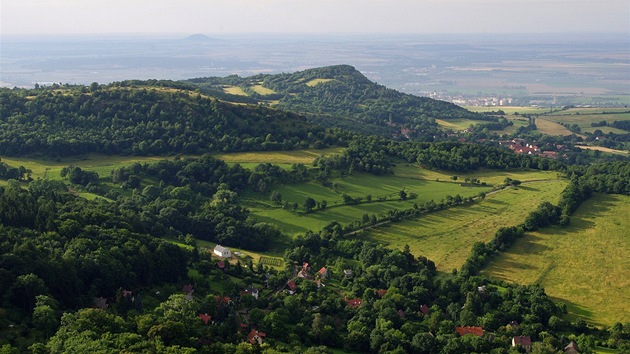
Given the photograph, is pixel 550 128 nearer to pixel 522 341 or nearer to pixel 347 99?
pixel 347 99

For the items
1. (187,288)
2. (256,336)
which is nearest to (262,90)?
(187,288)

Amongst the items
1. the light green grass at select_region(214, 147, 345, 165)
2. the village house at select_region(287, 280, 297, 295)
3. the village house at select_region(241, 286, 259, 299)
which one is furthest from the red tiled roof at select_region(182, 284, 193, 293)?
the light green grass at select_region(214, 147, 345, 165)

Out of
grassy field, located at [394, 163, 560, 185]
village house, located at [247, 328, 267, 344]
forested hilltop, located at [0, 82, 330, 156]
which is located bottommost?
village house, located at [247, 328, 267, 344]

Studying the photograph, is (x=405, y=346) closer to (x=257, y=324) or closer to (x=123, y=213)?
(x=257, y=324)

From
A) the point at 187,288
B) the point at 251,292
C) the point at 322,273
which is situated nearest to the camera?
the point at 187,288

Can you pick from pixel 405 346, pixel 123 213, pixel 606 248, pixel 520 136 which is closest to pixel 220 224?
pixel 123 213

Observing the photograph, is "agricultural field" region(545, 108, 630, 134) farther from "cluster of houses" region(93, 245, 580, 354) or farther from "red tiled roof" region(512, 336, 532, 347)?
"red tiled roof" region(512, 336, 532, 347)
